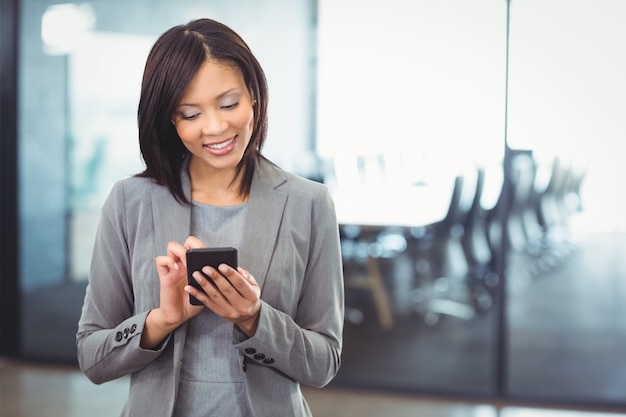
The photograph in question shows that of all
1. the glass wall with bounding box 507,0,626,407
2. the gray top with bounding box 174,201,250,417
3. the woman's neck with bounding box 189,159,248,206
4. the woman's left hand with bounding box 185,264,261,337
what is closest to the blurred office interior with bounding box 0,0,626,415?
the glass wall with bounding box 507,0,626,407

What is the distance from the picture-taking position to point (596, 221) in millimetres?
3922

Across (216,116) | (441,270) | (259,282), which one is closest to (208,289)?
(259,282)

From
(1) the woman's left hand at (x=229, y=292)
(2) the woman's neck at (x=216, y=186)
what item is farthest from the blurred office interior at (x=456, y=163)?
(1) the woman's left hand at (x=229, y=292)

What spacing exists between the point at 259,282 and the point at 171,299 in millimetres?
169

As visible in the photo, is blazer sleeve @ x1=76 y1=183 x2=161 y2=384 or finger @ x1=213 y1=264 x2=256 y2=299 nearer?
finger @ x1=213 y1=264 x2=256 y2=299

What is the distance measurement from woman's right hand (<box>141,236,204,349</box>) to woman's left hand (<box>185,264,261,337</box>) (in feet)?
0.16

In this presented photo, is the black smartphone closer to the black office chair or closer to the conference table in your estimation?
the conference table

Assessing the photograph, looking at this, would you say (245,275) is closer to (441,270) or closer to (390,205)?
(390,205)

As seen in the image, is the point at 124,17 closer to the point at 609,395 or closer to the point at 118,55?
the point at 118,55

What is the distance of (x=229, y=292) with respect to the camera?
1.19m

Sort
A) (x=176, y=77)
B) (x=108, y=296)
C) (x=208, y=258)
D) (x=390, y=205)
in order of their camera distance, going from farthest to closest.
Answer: (x=390, y=205)
(x=108, y=296)
(x=176, y=77)
(x=208, y=258)

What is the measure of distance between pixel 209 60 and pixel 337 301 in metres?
0.46

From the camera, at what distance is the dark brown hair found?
1270 mm

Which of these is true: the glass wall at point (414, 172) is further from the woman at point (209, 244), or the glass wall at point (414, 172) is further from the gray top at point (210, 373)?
the gray top at point (210, 373)
